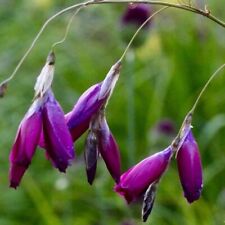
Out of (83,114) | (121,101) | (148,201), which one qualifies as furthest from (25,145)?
(121,101)

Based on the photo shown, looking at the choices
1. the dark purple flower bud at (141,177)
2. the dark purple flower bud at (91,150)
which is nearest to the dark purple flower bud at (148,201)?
the dark purple flower bud at (141,177)

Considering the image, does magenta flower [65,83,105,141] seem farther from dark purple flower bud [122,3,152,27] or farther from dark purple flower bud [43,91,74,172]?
dark purple flower bud [122,3,152,27]

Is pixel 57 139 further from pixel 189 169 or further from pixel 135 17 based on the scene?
pixel 135 17

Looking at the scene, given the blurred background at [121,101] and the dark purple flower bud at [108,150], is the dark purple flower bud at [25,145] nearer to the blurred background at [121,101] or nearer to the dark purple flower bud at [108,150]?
the dark purple flower bud at [108,150]

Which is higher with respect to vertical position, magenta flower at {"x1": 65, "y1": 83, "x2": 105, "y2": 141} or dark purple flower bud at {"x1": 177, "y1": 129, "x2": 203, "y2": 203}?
magenta flower at {"x1": 65, "y1": 83, "x2": 105, "y2": 141}

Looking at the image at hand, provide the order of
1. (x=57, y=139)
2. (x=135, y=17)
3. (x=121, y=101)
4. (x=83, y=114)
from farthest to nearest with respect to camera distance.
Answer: (x=121, y=101), (x=135, y=17), (x=83, y=114), (x=57, y=139)

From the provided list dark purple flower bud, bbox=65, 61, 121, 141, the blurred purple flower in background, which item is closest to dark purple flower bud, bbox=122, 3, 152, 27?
the blurred purple flower in background
